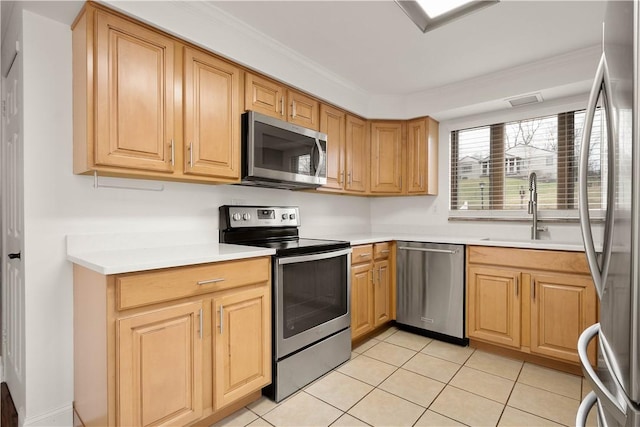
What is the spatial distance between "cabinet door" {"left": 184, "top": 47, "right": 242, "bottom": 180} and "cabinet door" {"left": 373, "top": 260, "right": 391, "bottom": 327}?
5.10ft

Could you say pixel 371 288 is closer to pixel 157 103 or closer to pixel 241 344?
pixel 241 344

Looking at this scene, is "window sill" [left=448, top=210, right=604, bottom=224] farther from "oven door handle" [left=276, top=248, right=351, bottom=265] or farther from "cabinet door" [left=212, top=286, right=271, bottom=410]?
"cabinet door" [left=212, top=286, right=271, bottom=410]

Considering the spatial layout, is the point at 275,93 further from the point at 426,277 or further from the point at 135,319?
the point at 426,277

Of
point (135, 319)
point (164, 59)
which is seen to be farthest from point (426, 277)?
point (164, 59)

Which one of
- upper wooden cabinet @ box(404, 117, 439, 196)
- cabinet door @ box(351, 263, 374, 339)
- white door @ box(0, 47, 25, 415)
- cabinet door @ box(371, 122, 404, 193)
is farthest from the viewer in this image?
cabinet door @ box(371, 122, 404, 193)

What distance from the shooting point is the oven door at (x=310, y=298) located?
2002 mm

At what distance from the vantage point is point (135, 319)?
1.41 metres

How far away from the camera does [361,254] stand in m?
2.78

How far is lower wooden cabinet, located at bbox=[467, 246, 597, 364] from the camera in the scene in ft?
7.49

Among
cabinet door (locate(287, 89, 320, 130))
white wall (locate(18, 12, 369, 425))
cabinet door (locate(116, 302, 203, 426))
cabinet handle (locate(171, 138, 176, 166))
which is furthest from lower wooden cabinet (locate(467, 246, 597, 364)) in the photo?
white wall (locate(18, 12, 369, 425))

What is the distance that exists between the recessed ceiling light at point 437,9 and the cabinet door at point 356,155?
4.17ft

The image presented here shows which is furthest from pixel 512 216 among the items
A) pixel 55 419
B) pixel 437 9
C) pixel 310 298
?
pixel 55 419

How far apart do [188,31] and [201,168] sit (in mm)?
779

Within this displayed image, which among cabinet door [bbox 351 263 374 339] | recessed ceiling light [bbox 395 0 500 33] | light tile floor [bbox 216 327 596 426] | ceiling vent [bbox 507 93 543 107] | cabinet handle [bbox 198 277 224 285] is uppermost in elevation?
recessed ceiling light [bbox 395 0 500 33]
